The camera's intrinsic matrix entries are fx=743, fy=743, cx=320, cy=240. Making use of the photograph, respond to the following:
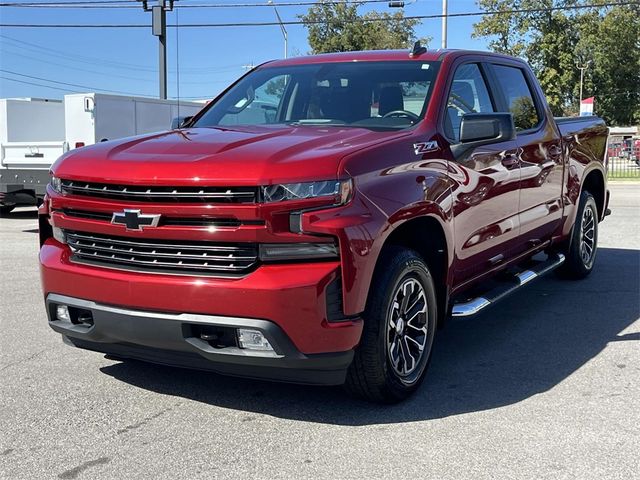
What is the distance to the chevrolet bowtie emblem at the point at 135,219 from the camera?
11.8ft

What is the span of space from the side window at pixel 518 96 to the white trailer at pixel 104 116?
8.98 meters

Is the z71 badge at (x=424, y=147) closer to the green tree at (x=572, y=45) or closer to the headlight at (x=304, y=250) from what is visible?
the headlight at (x=304, y=250)

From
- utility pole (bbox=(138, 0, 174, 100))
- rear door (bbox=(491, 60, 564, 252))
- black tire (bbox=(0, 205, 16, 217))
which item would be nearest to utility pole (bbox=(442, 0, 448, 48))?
utility pole (bbox=(138, 0, 174, 100))

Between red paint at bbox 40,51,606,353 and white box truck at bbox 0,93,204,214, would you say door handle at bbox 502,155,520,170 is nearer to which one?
red paint at bbox 40,51,606,353

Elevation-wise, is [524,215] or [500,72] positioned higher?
[500,72]

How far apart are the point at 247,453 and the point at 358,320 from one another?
0.81m

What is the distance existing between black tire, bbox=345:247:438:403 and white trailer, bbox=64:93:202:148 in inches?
399

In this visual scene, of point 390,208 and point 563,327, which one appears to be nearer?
point 390,208

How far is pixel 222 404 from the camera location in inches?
163

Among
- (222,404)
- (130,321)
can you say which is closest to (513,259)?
(222,404)

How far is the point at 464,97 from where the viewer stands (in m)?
5.03

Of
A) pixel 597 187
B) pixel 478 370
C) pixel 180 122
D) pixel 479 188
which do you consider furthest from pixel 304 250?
pixel 597 187

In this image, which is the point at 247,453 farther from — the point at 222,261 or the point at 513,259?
the point at 513,259

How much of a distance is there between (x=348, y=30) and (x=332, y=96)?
161 feet
